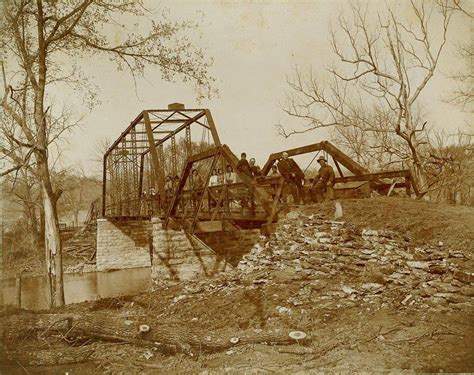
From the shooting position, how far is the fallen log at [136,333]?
5.78 m

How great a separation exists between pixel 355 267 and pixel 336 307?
3.07 feet

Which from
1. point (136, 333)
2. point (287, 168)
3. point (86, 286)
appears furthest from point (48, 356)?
point (86, 286)

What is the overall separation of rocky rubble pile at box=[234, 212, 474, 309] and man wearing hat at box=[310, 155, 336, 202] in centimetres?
135

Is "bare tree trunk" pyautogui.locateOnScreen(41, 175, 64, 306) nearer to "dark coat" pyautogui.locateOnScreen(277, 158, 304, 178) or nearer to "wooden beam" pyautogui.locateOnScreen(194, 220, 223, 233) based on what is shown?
"wooden beam" pyautogui.locateOnScreen(194, 220, 223, 233)

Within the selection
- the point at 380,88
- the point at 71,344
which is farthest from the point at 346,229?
the point at 380,88

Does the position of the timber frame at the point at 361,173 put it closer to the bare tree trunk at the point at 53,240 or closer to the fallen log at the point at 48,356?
the bare tree trunk at the point at 53,240

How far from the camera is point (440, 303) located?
5.75 metres

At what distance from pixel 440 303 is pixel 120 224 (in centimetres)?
2112

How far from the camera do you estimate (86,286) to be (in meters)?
20.2

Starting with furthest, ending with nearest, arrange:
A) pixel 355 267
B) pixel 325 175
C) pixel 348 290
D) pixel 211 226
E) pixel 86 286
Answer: pixel 86 286 < pixel 211 226 < pixel 325 175 < pixel 355 267 < pixel 348 290

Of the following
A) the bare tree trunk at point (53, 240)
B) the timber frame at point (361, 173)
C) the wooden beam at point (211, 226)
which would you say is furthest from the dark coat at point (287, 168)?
the bare tree trunk at point (53, 240)

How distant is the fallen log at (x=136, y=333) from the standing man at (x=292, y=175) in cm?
390

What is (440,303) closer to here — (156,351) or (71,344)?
(156,351)

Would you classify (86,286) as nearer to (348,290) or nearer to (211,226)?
(211,226)
